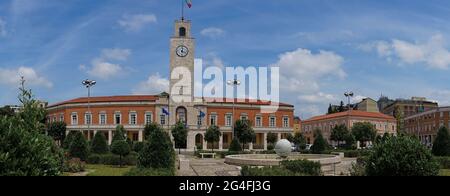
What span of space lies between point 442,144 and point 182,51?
151 ft

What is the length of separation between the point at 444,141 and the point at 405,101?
307ft

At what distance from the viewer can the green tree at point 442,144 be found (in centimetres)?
3169

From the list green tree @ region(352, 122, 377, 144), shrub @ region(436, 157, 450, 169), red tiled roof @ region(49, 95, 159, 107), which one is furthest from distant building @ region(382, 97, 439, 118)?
shrub @ region(436, 157, 450, 169)

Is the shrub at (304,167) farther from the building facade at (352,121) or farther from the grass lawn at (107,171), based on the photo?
the building facade at (352,121)

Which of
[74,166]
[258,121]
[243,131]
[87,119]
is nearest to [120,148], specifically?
[74,166]

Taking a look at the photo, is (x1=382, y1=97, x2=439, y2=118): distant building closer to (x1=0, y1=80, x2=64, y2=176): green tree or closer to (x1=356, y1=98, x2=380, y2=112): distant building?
(x1=356, y1=98, x2=380, y2=112): distant building

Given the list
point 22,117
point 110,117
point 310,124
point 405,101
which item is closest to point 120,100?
point 110,117

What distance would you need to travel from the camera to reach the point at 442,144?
31906mm

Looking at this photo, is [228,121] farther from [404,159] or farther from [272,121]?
[404,159]

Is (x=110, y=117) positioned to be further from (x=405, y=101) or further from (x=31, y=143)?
(x=405, y=101)

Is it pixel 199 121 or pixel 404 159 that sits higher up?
pixel 199 121

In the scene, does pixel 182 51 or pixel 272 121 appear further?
pixel 272 121

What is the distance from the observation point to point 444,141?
3191 centimetres

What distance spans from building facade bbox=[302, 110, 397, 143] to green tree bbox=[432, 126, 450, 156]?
178 feet
